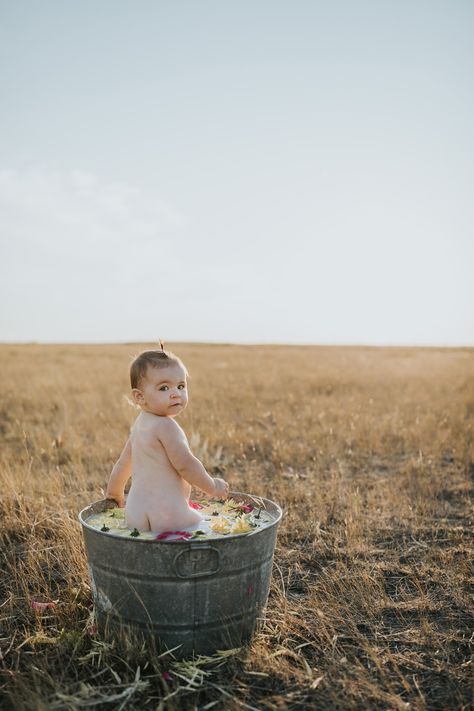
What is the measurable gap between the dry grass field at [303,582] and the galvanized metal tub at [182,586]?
0.09 metres

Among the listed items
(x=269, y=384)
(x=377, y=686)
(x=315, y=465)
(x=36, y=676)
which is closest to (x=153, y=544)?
(x=36, y=676)

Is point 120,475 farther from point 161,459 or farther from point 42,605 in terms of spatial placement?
point 42,605

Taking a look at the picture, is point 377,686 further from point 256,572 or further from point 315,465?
point 315,465

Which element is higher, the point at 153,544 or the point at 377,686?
the point at 153,544

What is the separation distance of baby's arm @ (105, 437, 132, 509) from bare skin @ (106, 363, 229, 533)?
0.69 feet

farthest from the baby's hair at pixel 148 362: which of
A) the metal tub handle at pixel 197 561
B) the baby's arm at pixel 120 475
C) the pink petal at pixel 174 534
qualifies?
the metal tub handle at pixel 197 561

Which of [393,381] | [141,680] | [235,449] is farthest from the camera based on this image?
[393,381]

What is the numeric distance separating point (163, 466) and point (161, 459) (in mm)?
32

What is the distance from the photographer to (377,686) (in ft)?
7.76

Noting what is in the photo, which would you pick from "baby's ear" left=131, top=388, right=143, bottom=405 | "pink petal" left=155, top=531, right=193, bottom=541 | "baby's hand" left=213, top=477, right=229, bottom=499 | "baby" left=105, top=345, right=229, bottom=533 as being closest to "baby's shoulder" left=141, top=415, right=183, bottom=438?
"baby" left=105, top=345, right=229, bottom=533

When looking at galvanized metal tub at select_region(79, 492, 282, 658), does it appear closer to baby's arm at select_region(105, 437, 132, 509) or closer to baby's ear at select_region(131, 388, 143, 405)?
baby's arm at select_region(105, 437, 132, 509)

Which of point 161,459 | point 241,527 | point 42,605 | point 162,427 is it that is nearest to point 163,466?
point 161,459

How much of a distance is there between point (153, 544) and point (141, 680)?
0.58 metres

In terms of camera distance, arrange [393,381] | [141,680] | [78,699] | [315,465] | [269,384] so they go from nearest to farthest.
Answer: [78,699] < [141,680] < [315,465] < [269,384] < [393,381]
